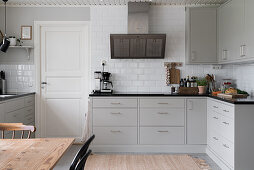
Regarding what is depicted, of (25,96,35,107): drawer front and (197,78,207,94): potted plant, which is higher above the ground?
(197,78,207,94): potted plant

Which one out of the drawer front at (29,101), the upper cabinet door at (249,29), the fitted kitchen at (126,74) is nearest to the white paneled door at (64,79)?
the fitted kitchen at (126,74)

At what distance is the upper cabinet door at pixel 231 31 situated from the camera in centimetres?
363

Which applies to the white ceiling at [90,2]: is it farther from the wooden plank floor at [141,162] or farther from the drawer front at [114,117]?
the wooden plank floor at [141,162]

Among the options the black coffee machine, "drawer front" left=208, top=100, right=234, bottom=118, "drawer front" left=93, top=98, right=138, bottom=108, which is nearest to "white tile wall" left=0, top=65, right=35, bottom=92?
the black coffee machine

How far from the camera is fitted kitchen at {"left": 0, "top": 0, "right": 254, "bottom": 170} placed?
4.15 m

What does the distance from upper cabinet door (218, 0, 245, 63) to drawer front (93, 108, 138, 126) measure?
5.71 ft

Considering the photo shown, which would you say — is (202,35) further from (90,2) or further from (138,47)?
(90,2)

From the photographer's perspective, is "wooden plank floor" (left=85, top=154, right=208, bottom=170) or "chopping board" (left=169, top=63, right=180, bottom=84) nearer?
"wooden plank floor" (left=85, top=154, right=208, bottom=170)

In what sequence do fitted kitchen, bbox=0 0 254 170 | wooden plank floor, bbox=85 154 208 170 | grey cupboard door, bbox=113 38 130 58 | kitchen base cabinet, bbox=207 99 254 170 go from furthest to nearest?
grey cupboard door, bbox=113 38 130 58 < fitted kitchen, bbox=0 0 254 170 < wooden plank floor, bbox=85 154 208 170 < kitchen base cabinet, bbox=207 99 254 170

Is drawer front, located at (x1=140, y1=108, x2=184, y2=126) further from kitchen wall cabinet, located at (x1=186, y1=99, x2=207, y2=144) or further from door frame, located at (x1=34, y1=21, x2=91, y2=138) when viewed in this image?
door frame, located at (x1=34, y1=21, x2=91, y2=138)

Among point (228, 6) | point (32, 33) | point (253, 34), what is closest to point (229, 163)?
point (253, 34)

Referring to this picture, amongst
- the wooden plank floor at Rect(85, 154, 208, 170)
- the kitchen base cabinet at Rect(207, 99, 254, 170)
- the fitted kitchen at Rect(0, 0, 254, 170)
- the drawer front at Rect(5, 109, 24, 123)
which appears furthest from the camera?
the fitted kitchen at Rect(0, 0, 254, 170)

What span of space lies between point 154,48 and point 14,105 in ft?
8.10

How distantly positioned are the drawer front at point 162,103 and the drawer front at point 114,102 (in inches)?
5.8
